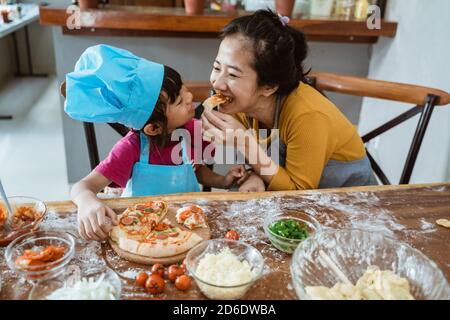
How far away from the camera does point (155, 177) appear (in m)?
1.72

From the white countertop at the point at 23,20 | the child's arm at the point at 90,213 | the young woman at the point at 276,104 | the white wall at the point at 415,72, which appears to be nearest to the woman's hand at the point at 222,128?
the young woman at the point at 276,104

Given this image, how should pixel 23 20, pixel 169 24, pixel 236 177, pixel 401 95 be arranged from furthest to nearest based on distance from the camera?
pixel 23 20
pixel 169 24
pixel 401 95
pixel 236 177

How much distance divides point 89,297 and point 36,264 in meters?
0.21

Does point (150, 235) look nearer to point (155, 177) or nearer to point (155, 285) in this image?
point (155, 285)

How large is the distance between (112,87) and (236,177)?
0.67m

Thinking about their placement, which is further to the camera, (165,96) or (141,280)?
(165,96)

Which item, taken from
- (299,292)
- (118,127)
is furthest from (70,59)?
(299,292)

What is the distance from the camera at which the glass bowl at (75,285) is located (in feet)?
3.27

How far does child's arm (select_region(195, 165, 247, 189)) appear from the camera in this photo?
182 centimetres

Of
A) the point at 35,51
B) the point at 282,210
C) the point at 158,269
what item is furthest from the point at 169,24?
the point at 35,51

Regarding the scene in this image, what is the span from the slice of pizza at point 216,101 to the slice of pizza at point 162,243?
0.57m

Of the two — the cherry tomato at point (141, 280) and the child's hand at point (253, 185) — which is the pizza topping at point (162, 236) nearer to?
the cherry tomato at point (141, 280)

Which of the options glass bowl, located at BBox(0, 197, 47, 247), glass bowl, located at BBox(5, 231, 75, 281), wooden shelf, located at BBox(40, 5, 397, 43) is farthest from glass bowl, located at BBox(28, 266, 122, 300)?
wooden shelf, located at BBox(40, 5, 397, 43)

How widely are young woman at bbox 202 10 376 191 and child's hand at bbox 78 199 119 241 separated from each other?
54 centimetres
